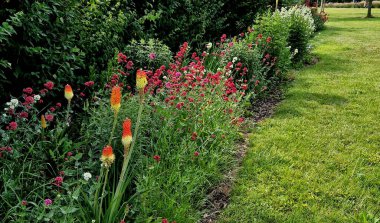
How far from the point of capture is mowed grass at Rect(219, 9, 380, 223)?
3346mm

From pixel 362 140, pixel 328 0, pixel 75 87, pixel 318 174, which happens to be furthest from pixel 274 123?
pixel 328 0

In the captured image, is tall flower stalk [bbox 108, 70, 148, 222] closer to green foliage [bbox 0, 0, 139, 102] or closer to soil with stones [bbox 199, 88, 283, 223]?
soil with stones [bbox 199, 88, 283, 223]

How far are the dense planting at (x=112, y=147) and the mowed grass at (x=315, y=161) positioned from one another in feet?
1.34

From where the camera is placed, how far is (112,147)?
10.3 feet

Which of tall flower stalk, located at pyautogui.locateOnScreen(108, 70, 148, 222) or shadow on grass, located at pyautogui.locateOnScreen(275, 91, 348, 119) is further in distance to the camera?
shadow on grass, located at pyautogui.locateOnScreen(275, 91, 348, 119)

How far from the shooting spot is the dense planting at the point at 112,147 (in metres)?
2.37

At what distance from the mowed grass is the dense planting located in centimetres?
41

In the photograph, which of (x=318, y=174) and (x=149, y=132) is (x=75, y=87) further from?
(x=318, y=174)

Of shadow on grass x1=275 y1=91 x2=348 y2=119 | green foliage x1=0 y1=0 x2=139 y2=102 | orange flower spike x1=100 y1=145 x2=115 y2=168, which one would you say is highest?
green foliage x1=0 y1=0 x2=139 y2=102

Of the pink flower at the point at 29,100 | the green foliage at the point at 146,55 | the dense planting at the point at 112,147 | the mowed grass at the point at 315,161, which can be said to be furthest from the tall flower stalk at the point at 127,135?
the green foliage at the point at 146,55

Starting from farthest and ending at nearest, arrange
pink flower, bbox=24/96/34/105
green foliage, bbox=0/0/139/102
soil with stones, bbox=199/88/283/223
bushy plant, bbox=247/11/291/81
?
bushy plant, bbox=247/11/291/81 < soil with stones, bbox=199/88/283/223 < green foliage, bbox=0/0/139/102 < pink flower, bbox=24/96/34/105

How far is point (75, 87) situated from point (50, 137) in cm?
106

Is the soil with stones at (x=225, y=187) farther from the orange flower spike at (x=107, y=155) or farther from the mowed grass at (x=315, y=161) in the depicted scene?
the orange flower spike at (x=107, y=155)

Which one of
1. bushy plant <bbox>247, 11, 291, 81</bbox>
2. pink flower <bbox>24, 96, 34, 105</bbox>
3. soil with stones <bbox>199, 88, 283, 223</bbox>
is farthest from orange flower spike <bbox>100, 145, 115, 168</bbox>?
bushy plant <bbox>247, 11, 291, 81</bbox>
